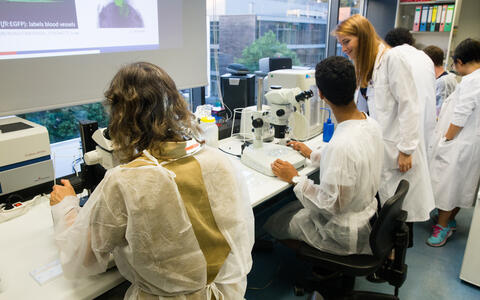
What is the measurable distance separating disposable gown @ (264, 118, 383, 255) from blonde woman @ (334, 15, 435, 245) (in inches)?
17.2

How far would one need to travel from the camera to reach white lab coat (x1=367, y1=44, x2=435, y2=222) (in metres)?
1.81

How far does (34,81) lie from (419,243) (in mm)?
2717

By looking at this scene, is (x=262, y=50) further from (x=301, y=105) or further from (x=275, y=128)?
(x=275, y=128)

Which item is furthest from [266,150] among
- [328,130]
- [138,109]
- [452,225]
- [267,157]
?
[452,225]

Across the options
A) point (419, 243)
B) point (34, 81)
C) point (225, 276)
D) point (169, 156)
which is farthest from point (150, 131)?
point (419, 243)

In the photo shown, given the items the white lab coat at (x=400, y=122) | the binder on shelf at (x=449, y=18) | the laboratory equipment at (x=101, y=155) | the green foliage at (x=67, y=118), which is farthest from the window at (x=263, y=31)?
the laboratory equipment at (x=101, y=155)

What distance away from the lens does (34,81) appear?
5.70 ft

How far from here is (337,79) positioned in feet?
4.56

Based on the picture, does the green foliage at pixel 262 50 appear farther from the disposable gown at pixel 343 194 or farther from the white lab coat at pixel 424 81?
the disposable gown at pixel 343 194

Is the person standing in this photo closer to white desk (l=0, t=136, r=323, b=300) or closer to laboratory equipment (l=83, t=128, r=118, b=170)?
white desk (l=0, t=136, r=323, b=300)

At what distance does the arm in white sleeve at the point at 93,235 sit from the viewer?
0.93m

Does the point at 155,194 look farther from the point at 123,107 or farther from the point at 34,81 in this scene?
the point at 34,81

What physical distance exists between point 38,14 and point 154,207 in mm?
1328

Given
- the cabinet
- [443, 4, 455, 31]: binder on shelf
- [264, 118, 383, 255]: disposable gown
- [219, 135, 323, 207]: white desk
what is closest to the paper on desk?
[219, 135, 323, 207]: white desk
